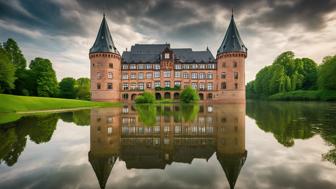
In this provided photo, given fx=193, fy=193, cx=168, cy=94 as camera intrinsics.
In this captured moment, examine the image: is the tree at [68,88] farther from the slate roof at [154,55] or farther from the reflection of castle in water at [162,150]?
→ the reflection of castle in water at [162,150]

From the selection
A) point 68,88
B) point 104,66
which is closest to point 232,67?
point 104,66

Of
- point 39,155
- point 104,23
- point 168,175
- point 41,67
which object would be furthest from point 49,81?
point 168,175

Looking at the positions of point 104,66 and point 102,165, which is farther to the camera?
point 104,66

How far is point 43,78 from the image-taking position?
56.2 metres

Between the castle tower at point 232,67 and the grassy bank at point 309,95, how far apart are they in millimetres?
18414

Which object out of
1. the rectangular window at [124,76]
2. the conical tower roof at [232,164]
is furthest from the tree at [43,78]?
the conical tower roof at [232,164]

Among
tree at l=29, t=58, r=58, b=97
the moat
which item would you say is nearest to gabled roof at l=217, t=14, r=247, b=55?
the moat

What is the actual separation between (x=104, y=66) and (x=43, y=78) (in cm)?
1794

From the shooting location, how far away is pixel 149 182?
4566mm

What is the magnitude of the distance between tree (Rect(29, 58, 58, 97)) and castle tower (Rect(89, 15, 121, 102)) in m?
11.9

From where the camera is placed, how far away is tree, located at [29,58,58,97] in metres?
55.6

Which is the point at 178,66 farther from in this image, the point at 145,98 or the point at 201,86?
the point at 145,98

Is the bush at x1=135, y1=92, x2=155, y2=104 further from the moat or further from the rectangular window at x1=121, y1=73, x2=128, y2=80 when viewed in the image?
the moat

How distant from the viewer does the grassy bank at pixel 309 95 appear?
52028mm
